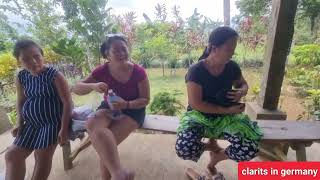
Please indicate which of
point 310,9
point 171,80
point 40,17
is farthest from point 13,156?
point 310,9

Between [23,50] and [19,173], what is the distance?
76 cm

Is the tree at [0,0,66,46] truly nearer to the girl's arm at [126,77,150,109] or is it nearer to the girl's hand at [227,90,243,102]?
the girl's arm at [126,77,150,109]

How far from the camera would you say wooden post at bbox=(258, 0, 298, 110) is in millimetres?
2012

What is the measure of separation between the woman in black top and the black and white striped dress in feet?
2.68

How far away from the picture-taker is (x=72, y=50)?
345 cm

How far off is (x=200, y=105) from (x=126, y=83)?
1.74ft

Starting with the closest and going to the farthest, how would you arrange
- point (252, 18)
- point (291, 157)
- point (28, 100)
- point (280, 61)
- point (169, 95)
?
1. point (28, 100)
2. point (280, 61)
3. point (291, 157)
4. point (169, 95)
5. point (252, 18)

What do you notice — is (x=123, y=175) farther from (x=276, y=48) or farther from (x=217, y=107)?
(x=276, y=48)

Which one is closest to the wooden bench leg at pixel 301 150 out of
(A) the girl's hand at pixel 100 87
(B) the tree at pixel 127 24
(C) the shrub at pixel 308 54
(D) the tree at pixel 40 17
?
(A) the girl's hand at pixel 100 87

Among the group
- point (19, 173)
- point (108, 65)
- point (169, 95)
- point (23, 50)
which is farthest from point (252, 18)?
point (19, 173)

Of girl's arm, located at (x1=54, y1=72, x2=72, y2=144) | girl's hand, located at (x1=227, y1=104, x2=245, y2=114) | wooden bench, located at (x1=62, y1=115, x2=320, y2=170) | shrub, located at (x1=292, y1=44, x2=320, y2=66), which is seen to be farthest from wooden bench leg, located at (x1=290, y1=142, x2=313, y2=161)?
shrub, located at (x1=292, y1=44, x2=320, y2=66)

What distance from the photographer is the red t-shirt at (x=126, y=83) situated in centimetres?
199

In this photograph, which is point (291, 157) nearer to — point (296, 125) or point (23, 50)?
point (296, 125)

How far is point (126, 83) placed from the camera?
1988mm
